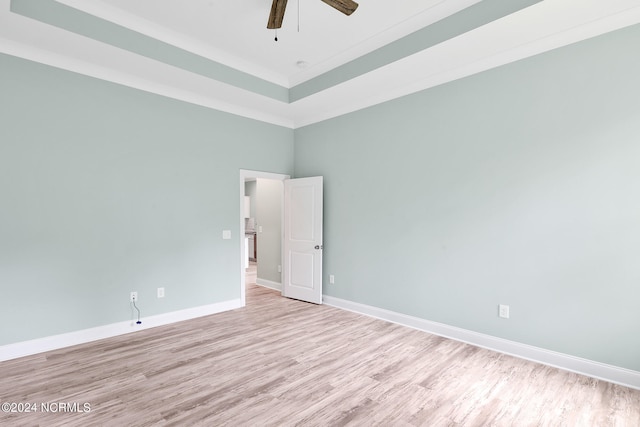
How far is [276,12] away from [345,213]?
2844 millimetres

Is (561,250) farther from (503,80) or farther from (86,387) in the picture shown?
(86,387)

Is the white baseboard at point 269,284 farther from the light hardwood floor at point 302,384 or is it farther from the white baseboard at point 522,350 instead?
the light hardwood floor at point 302,384

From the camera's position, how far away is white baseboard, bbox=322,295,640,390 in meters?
2.55

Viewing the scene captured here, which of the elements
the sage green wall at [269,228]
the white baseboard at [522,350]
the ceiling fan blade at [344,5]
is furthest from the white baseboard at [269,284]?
the ceiling fan blade at [344,5]

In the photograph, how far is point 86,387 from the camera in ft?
8.09

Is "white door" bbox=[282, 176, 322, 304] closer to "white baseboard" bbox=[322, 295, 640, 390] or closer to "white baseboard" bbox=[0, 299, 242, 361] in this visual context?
"white baseboard" bbox=[322, 295, 640, 390]

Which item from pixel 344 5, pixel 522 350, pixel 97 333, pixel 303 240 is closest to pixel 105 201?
pixel 97 333

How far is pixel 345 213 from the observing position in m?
4.66

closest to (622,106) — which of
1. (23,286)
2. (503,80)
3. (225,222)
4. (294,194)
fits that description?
(503,80)

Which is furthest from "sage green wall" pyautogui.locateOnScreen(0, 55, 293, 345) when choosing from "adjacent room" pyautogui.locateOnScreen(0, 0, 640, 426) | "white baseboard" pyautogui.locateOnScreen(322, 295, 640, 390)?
"white baseboard" pyautogui.locateOnScreen(322, 295, 640, 390)

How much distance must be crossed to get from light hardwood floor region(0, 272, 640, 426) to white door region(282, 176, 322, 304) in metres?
1.39

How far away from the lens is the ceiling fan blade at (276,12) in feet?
7.64

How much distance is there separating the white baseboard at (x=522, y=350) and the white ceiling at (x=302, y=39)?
2831 mm

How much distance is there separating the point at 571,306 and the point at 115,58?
504 cm
